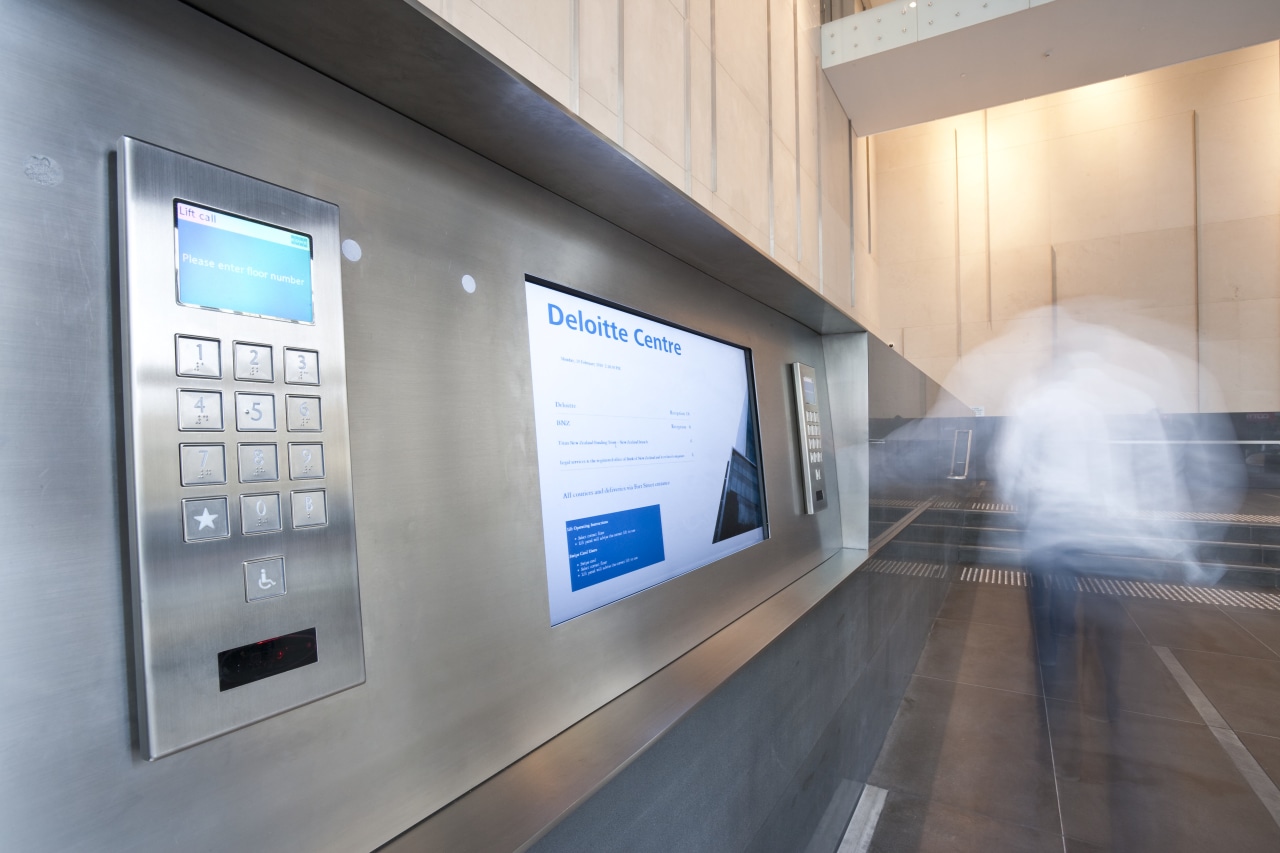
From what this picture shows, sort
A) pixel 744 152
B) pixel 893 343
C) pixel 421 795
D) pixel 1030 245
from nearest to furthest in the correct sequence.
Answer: pixel 421 795 → pixel 744 152 → pixel 1030 245 → pixel 893 343

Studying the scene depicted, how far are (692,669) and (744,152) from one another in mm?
1183

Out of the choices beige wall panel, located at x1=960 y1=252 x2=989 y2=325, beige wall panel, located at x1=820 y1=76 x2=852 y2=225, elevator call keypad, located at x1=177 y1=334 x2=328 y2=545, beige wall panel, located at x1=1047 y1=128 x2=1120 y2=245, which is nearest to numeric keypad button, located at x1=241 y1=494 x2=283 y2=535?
elevator call keypad, located at x1=177 y1=334 x2=328 y2=545

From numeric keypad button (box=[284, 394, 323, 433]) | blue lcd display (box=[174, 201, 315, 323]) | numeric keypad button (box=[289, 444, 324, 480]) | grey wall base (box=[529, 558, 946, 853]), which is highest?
blue lcd display (box=[174, 201, 315, 323])

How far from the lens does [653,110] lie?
1.03m

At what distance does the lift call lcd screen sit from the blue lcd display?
12.2 inches

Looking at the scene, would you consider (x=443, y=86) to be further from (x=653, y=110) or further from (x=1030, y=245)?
(x=1030, y=245)

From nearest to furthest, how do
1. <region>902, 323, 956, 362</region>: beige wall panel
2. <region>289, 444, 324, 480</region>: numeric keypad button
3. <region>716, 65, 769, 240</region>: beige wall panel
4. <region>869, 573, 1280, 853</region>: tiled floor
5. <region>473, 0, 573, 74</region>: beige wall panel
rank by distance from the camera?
<region>289, 444, 324, 480</region>: numeric keypad button
<region>473, 0, 573, 74</region>: beige wall panel
<region>716, 65, 769, 240</region>: beige wall panel
<region>869, 573, 1280, 853</region>: tiled floor
<region>902, 323, 956, 362</region>: beige wall panel

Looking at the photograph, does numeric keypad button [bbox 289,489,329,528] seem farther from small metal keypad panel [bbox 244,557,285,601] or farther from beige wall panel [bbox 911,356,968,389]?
beige wall panel [bbox 911,356,968,389]

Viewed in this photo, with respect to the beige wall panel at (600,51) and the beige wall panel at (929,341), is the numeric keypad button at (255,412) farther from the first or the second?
the beige wall panel at (929,341)

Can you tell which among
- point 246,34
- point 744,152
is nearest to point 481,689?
point 246,34

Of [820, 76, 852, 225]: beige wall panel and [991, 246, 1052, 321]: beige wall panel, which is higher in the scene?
[991, 246, 1052, 321]: beige wall panel

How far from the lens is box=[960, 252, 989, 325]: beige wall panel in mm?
7984

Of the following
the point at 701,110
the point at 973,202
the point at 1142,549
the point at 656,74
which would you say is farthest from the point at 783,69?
the point at 973,202

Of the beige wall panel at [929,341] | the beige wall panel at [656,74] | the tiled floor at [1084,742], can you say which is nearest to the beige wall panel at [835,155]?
the beige wall panel at [656,74]
